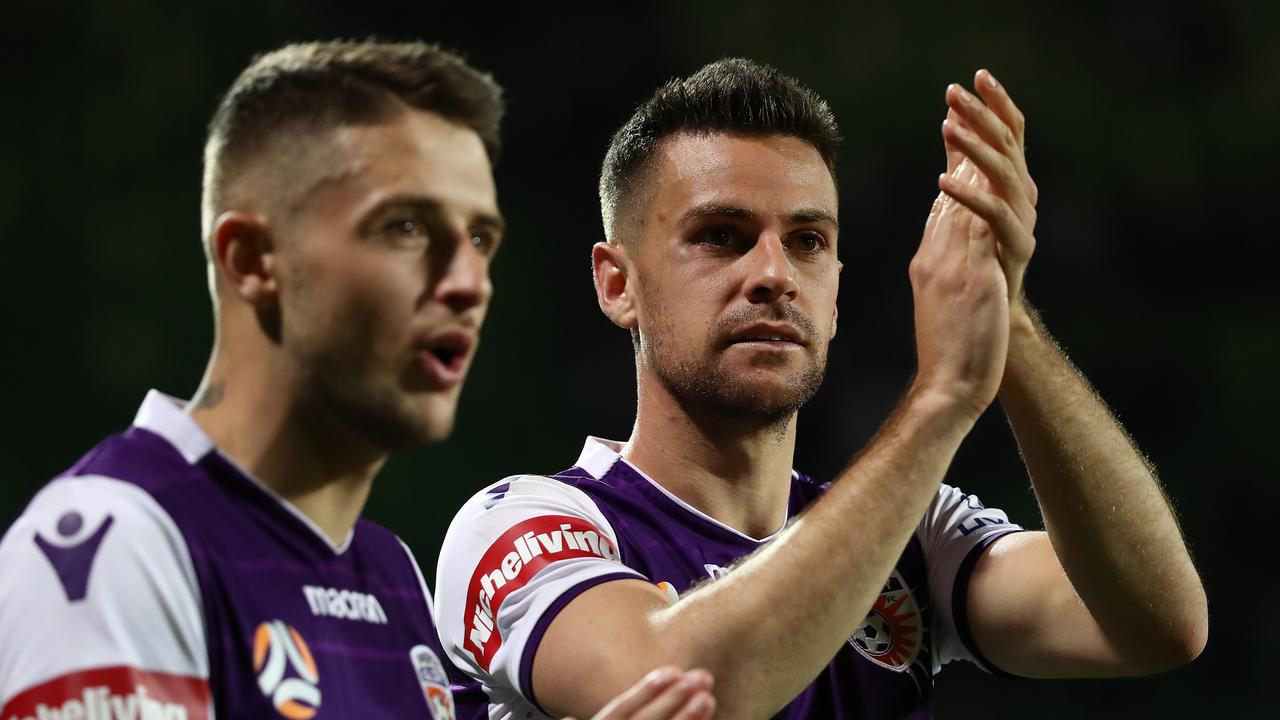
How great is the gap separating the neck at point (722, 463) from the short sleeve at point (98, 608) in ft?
4.91

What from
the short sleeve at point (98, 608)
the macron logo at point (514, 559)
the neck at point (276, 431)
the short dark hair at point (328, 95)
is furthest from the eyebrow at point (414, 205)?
the macron logo at point (514, 559)

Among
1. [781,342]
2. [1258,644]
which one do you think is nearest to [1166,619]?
[781,342]

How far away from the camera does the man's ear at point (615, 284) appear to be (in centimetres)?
320

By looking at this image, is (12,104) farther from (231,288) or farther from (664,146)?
(231,288)

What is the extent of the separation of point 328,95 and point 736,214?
1.24 metres

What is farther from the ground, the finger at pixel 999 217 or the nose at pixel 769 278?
the finger at pixel 999 217

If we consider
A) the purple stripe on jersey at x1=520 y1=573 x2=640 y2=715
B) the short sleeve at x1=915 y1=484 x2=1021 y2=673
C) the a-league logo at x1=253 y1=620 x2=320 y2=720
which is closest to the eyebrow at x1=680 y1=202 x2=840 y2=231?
the short sleeve at x1=915 y1=484 x2=1021 y2=673

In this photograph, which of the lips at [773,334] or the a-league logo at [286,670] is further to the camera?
the lips at [773,334]

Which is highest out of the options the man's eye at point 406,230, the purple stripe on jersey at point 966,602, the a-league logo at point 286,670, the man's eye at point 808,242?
the man's eye at point 406,230

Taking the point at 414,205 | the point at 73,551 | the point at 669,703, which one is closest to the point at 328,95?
the point at 414,205

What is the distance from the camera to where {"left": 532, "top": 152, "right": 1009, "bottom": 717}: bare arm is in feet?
7.18

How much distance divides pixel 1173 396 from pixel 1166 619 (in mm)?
5583

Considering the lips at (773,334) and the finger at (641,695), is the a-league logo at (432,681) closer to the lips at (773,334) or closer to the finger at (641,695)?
the finger at (641,695)

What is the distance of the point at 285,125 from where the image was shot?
185 centimetres
